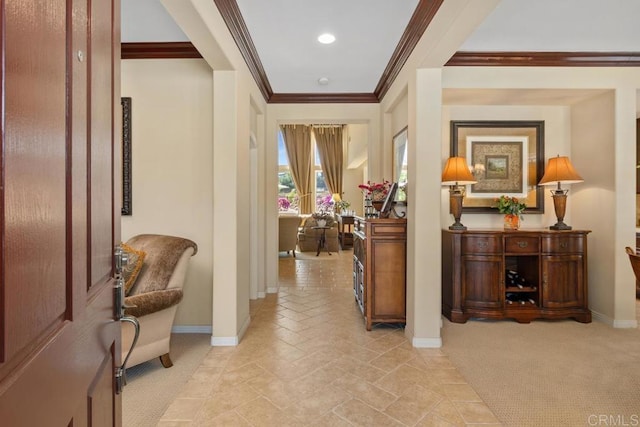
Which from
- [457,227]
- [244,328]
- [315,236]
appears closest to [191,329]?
[244,328]

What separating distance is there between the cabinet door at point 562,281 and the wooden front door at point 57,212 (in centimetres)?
388

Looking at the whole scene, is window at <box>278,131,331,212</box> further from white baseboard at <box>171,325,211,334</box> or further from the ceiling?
white baseboard at <box>171,325,211,334</box>

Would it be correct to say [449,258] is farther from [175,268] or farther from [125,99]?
[125,99]

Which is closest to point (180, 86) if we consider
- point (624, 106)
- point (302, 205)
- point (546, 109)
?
point (546, 109)

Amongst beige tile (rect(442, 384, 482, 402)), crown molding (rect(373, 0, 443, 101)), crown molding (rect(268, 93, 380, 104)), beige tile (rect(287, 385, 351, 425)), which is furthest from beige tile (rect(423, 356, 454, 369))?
crown molding (rect(268, 93, 380, 104))

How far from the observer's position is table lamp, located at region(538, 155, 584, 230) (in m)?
3.54

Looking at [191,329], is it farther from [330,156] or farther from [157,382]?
[330,156]

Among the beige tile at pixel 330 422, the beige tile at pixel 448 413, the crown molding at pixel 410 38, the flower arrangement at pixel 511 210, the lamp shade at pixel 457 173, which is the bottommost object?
the beige tile at pixel 330 422

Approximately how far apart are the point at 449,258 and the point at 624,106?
2255mm

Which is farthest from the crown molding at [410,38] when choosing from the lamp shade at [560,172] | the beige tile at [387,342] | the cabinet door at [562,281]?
the beige tile at [387,342]

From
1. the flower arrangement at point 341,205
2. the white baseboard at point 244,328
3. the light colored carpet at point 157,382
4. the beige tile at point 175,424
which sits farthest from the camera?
the flower arrangement at point 341,205

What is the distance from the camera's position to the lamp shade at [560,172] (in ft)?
11.6

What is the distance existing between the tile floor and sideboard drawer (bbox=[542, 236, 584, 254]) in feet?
5.78

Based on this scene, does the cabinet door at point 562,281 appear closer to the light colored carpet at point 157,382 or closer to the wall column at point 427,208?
the wall column at point 427,208
